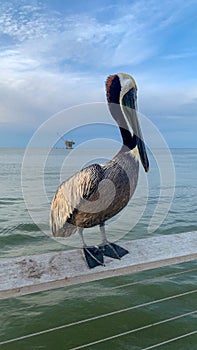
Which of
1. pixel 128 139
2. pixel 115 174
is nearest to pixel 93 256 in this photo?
pixel 115 174

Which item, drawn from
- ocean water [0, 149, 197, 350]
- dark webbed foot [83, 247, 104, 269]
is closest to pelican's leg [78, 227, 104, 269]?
dark webbed foot [83, 247, 104, 269]

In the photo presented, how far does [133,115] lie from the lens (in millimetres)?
2137

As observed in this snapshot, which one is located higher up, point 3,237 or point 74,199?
point 74,199

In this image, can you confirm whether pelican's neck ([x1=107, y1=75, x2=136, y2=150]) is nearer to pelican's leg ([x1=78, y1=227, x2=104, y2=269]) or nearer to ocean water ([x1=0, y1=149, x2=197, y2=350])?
ocean water ([x1=0, y1=149, x2=197, y2=350])

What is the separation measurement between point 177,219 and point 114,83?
21.1 ft

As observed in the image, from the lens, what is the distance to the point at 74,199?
224 centimetres

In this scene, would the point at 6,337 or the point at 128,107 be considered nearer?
the point at 128,107

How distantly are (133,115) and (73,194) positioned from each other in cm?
62

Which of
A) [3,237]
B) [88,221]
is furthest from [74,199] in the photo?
[3,237]

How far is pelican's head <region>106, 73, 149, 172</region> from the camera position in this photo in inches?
83.0

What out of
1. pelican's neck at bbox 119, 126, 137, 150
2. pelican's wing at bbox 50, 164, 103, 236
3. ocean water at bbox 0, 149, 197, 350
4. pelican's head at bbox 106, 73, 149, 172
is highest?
pelican's head at bbox 106, 73, 149, 172

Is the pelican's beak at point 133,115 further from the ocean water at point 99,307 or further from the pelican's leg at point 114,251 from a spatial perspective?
A: the pelican's leg at point 114,251

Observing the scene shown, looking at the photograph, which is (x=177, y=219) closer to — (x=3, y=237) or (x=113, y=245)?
(x=3, y=237)

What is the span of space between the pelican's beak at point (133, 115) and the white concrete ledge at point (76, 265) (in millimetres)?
509
